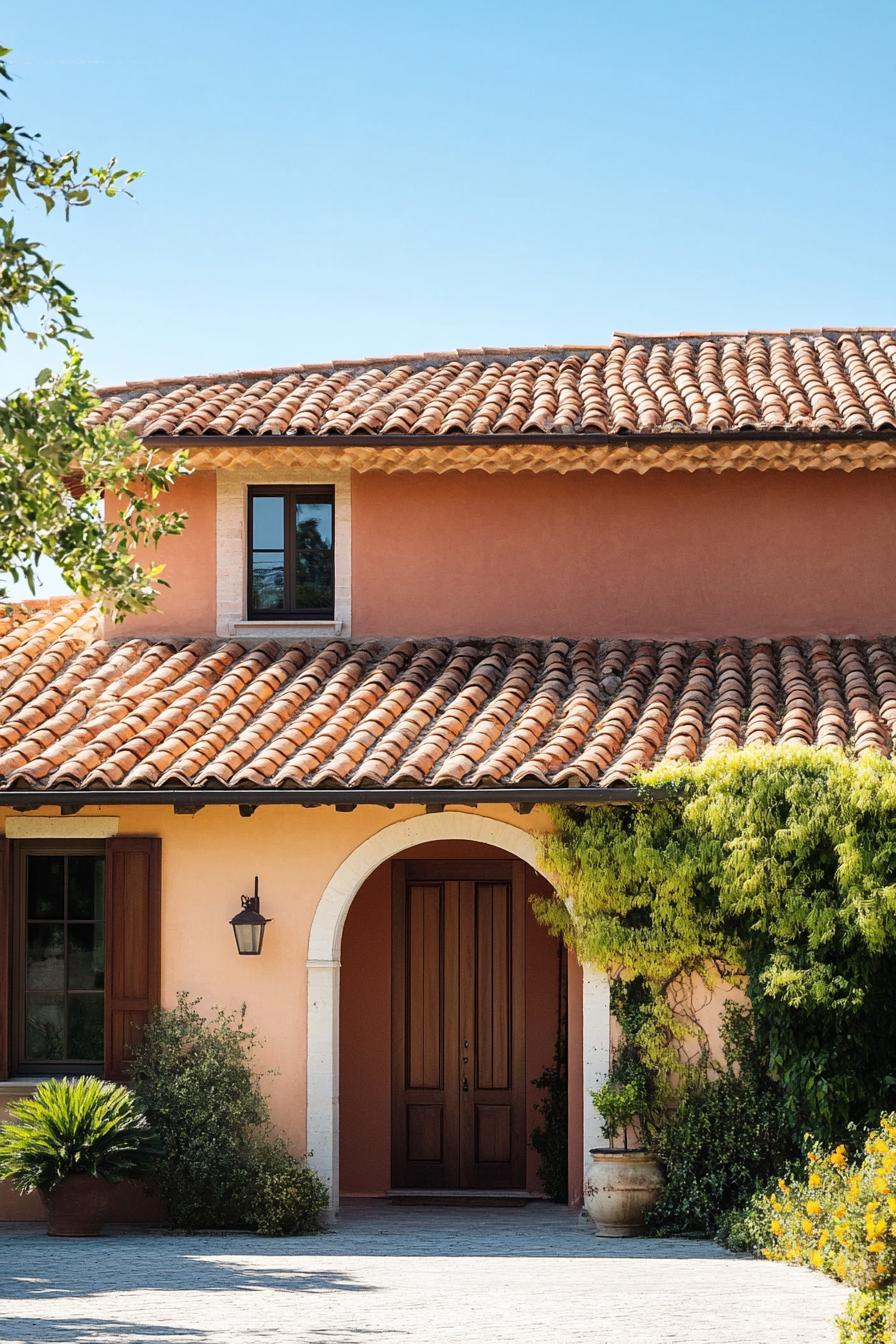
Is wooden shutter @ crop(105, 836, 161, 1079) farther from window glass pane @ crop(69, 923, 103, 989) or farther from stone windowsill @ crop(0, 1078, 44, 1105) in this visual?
stone windowsill @ crop(0, 1078, 44, 1105)

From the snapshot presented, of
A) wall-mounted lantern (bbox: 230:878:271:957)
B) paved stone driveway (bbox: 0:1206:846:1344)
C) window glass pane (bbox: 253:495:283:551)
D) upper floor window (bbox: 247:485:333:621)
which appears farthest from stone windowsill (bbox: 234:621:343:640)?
paved stone driveway (bbox: 0:1206:846:1344)

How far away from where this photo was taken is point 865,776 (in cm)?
1168

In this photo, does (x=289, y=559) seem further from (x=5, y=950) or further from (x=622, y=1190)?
(x=622, y=1190)

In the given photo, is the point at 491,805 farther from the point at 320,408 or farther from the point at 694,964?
the point at 320,408

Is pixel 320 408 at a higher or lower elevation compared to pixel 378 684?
higher

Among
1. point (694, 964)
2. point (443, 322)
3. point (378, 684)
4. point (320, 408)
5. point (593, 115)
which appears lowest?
point (694, 964)

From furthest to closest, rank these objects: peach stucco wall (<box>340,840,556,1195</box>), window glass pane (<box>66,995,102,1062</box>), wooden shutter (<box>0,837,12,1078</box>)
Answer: peach stucco wall (<box>340,840,556,1195</box>)
window glass pane (<box>66,995,102,1062</box>)
wooden shutter (<box>0,837,12,1078</box>)

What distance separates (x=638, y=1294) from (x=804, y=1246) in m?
1.37

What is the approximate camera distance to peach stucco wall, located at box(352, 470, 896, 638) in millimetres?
15188

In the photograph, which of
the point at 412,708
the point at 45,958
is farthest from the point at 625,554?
the point at 45,958

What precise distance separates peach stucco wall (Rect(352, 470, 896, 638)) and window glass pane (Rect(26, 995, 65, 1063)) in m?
4.11

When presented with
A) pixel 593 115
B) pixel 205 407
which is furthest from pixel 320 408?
pixel 593 115

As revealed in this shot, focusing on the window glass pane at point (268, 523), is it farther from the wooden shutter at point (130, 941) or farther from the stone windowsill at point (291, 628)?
the wooden shutter at point (130, 941)

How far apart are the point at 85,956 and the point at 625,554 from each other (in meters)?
5.64
